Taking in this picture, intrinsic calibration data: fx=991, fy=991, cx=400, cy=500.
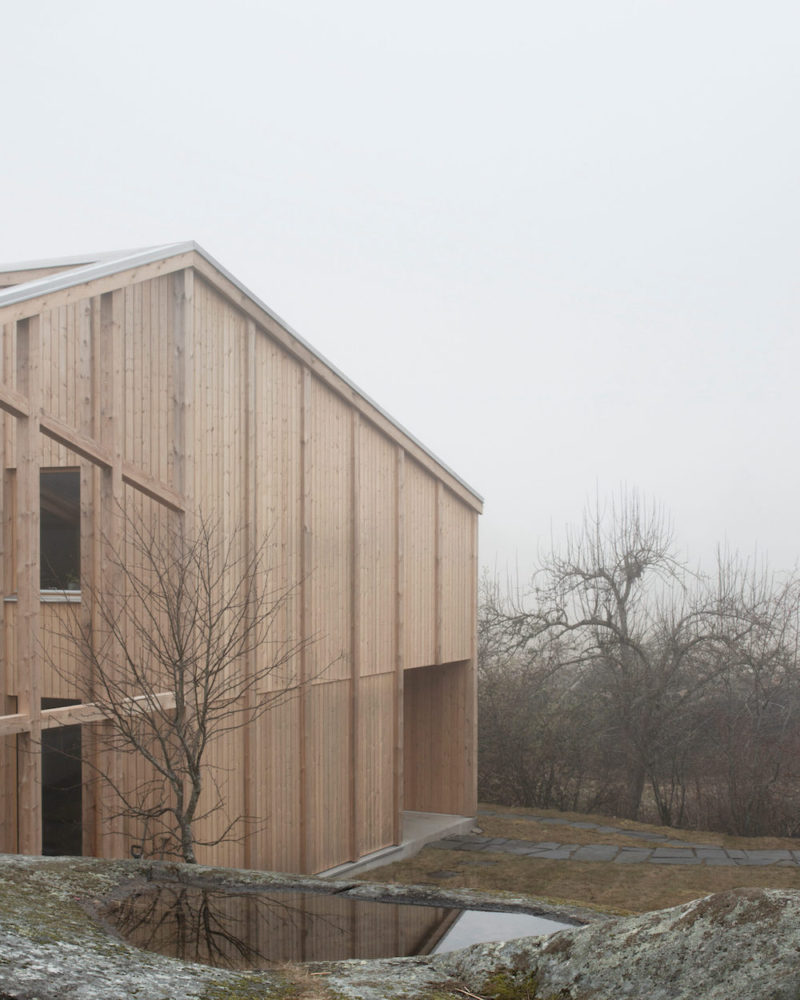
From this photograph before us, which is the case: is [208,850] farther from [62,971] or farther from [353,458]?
[62,971]

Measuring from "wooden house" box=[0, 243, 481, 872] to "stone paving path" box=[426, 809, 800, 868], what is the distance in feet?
6.20

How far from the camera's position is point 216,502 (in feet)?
31.8

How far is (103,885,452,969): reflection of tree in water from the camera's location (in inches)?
127

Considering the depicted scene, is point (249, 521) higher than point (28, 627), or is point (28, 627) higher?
point (249, 521)

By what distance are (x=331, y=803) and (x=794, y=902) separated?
9.88 m

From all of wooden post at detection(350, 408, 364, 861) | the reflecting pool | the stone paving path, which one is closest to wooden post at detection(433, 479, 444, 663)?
wooden post at detection(350, 408, 364, 861)

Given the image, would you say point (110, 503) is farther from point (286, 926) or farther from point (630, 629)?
point (630, 629)

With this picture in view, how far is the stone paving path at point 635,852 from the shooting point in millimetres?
13500

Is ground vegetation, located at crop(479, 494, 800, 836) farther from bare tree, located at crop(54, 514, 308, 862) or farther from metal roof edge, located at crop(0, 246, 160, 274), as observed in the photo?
metal roof edge, located at crop(0, 246, 160, 274)

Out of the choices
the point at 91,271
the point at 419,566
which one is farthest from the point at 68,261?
the point at 419,566

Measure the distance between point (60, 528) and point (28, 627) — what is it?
9.90 feet

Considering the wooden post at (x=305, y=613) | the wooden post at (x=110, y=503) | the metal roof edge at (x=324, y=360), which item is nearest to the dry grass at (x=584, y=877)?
the wooden post at (x=305, y=613)

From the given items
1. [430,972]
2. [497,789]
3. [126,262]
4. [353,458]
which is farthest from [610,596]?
[430,972]

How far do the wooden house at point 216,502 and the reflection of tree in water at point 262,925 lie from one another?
3.68 metres
